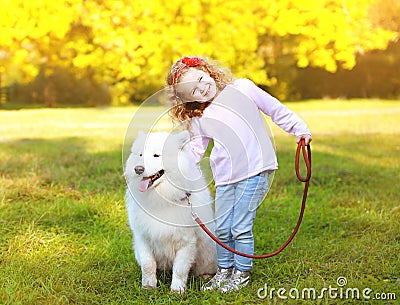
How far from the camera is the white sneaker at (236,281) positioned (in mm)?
3025

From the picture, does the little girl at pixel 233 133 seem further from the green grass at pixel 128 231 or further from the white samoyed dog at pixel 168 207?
the green grass at pixel 128 231

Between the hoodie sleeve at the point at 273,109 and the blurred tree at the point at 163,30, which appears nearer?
the hoodie sleeve at the point at 273,109

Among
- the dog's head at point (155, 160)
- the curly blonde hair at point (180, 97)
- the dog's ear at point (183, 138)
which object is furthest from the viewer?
the curly blonde hair at point (180, 97)

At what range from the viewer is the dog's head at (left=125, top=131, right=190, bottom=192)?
2678mm

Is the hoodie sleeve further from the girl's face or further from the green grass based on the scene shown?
the green grass

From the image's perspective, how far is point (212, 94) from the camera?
306 centimetres

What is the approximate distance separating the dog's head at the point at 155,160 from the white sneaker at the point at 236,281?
2.46 feet

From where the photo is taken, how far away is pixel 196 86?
3016 millimetres

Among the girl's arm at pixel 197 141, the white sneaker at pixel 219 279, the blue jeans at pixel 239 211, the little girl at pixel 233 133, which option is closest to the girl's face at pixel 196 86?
the little girl at pixel 233 133

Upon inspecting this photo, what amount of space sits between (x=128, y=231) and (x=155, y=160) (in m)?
1.49

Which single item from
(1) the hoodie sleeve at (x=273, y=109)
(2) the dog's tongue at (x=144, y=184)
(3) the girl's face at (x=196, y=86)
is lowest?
(2) the dog's tongue at (x=144, y=184)

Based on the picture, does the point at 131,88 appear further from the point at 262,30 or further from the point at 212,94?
the point at 212,94

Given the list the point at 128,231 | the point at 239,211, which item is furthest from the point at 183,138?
the point at 128,231

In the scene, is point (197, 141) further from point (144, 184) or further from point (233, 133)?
point (144, 184)
